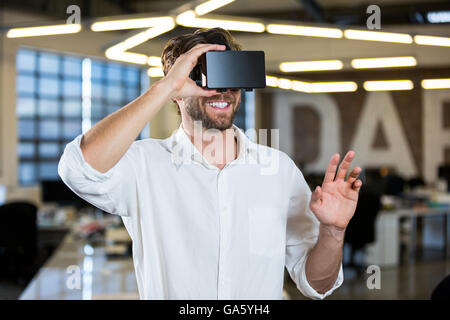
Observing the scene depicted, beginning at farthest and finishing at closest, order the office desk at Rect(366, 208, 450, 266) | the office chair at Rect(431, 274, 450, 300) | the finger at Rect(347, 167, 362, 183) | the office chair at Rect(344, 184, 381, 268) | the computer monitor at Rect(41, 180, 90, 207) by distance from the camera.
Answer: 1. the computer monitor at Rect(41, 180, 90, 207)
2. the office desk at Rect(366, 208, 450, 266)
3. the office chair at Rect(344, 184, 381, 268)
4. the office chair at Rect(431, 274, 450, 300)
5. the finger at Rect(347, 167, 362, 183)

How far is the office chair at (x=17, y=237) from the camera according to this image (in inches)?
155

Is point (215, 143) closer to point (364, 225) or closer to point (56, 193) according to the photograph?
point (364, 225)

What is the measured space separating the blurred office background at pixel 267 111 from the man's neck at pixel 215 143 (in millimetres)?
43

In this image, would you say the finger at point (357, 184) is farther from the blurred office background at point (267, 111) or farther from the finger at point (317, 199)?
the blurred office background at point (267, 111)

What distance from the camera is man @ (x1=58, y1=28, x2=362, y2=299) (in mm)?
987

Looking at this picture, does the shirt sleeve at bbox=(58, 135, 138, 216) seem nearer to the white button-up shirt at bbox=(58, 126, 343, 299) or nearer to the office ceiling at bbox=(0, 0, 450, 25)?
the white button-up shirt at bbox=(58, 126, 343, 299)

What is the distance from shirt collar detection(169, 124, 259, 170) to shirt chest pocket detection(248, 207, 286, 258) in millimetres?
112

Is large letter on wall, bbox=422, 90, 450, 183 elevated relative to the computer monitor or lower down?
elevated

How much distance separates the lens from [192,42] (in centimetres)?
101

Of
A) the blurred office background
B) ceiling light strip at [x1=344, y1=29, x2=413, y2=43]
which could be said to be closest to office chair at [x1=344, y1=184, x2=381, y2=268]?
the blurred office background

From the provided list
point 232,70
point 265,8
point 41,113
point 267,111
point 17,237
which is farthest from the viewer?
point 41,113

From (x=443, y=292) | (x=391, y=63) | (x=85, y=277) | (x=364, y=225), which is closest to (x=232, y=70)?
(x=391, y=63)

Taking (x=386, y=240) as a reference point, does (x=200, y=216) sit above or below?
above

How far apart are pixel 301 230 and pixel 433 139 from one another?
15.9ft
